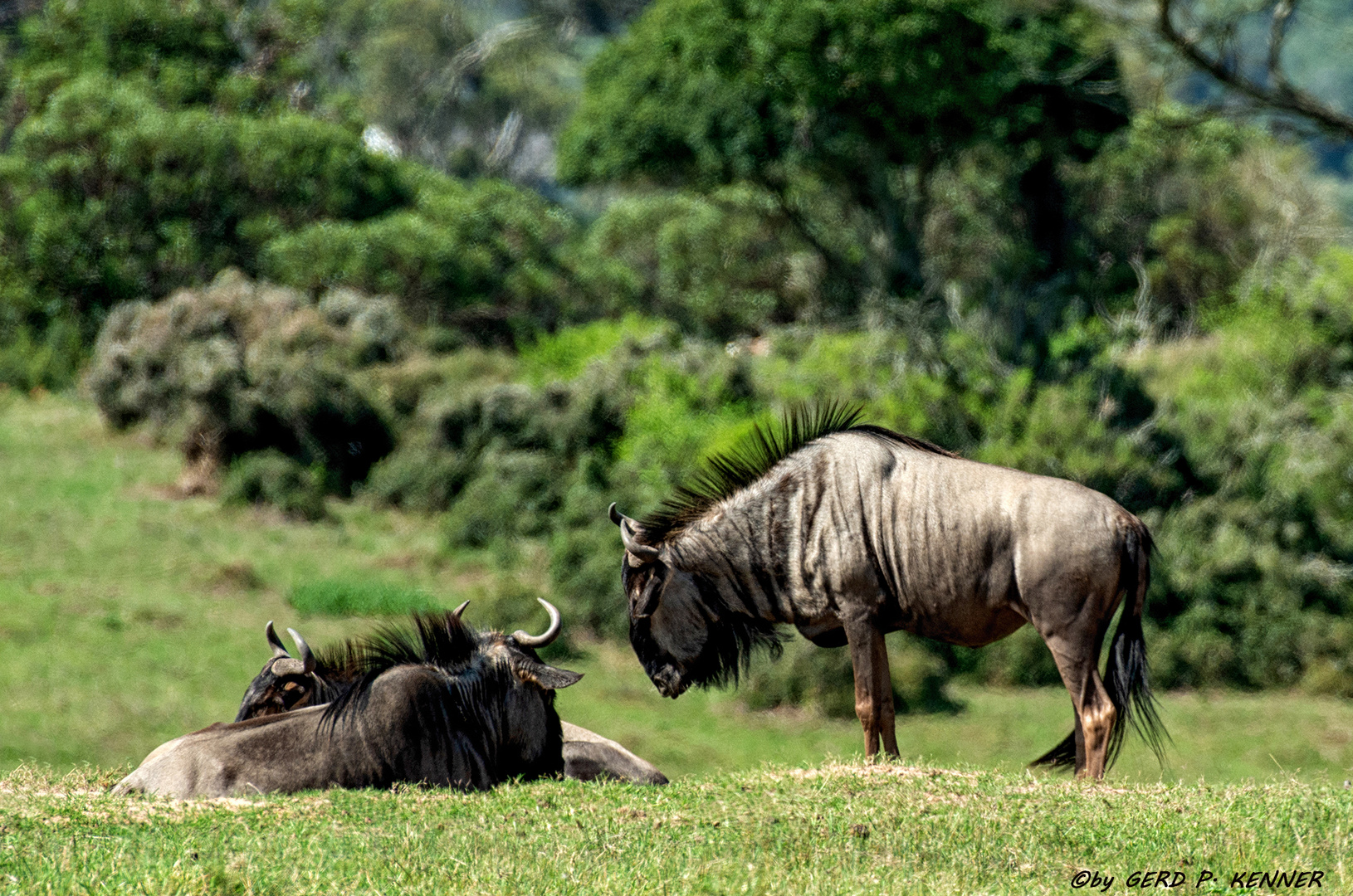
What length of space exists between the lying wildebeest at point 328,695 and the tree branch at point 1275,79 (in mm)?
8649

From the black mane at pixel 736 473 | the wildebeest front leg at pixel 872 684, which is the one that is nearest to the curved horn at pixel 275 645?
the black mane at pixel 736 473

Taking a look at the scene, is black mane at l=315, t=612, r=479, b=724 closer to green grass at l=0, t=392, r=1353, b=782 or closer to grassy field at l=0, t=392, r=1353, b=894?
grassy field at l=0, t=392, r=1353, b=894

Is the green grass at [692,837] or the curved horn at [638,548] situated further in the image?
A: the curved horn at [638,548]

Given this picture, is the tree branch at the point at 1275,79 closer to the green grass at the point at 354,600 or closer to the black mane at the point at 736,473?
the black mane at the point at 736,473

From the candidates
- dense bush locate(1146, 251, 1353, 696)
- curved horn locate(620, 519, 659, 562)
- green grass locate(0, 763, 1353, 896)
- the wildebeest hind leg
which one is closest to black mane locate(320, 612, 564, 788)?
green grass locate(0, 763, 1353, 896)

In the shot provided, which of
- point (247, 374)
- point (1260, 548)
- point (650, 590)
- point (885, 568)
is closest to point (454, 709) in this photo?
point (650, 590)

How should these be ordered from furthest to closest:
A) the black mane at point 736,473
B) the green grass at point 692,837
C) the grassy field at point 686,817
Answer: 1. the black mane at point 736,473
2. the grassy field at point 686,817
3. the green grass at point 692,837

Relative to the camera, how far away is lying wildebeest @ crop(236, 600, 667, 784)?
34.3 feet

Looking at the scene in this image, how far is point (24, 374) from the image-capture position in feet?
121

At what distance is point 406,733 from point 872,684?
2904 millimetres

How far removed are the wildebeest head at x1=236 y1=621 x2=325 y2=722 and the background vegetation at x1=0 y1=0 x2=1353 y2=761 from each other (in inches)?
380

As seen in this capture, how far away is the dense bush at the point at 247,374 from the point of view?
2959 cm

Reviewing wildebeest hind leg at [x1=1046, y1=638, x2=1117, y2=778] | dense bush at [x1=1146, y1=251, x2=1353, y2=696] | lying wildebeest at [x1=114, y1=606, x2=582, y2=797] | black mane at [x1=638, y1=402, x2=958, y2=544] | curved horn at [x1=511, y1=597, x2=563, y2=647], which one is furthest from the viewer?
dense bush at [x1=1146, y1=251, x2=1353, y2=696]

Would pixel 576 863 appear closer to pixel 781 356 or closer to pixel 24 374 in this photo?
pixel 781 356
